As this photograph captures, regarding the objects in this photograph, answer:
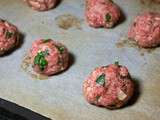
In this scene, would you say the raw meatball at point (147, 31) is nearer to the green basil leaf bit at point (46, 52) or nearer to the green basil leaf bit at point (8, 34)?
the green basil leaf bit at point (46, 52)

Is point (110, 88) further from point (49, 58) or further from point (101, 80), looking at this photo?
point (49, 58)

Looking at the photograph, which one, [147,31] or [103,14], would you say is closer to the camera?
[147,31]

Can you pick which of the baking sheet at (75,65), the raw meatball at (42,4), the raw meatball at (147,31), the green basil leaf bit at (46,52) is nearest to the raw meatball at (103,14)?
the baking sheet at (75,65)

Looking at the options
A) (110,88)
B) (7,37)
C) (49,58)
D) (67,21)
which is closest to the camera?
(110,88)

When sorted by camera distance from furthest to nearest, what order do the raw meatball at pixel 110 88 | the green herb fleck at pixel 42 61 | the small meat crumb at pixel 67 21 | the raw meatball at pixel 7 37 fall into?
the small meat crumb at pixel 67 21
the raw meatball at pixel 7 37
the green herb fleck at pixel 42 61
the raw meatball at pixel 110 88

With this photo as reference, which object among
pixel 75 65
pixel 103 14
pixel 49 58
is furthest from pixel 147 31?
pixel 49 58

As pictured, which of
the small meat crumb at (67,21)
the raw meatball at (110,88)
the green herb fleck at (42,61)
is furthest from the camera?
the small meat crumb at (67,21)

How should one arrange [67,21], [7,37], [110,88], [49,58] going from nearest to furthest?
[110,88]
[49,58]
[7,37]
[67,21]
